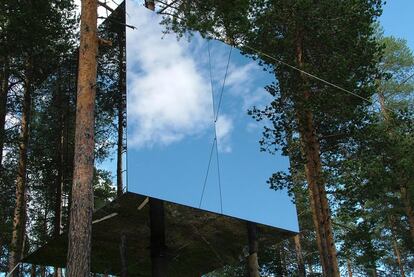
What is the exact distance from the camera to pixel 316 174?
37.5 feet

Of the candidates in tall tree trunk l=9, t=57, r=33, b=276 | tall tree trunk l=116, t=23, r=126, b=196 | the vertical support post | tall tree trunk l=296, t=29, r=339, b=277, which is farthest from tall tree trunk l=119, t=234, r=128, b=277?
tall tree trunk l=296, t=29, r=339, b=277

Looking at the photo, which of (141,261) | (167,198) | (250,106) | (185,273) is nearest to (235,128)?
(250,106)

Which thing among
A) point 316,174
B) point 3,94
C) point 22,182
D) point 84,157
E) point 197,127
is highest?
point 3,94

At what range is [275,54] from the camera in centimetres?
1203

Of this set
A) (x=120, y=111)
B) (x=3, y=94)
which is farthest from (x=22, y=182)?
(x=120, y=111)

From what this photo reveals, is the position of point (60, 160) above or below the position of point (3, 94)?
below

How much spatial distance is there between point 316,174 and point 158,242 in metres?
3.88

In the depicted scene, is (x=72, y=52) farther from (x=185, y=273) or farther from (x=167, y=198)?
(x=185, y=273)

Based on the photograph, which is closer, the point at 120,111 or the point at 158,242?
the point at 120,111

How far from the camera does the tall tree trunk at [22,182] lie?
36.3ft

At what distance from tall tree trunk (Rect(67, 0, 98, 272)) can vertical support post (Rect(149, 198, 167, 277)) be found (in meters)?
2.86

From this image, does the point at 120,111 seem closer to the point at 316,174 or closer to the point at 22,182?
the point at 22,182

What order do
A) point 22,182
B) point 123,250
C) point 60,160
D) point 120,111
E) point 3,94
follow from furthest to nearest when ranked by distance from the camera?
1. point 3,94
2. point 123,250
3. point 22,182
4. point 60,160
5. point 120,111

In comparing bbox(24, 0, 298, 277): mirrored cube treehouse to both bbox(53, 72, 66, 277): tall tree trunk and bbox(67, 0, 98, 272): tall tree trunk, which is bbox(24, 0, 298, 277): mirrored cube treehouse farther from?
bbox(67, 0, 98, 272): tall tree trunk
